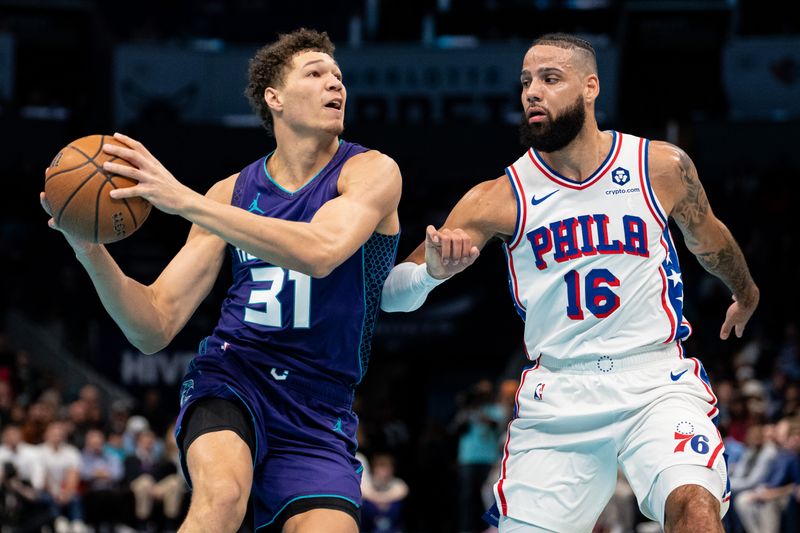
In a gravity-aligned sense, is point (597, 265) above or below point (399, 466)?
above

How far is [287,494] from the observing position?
5203mm

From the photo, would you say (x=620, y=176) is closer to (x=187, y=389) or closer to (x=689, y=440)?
(x=689, y=440)

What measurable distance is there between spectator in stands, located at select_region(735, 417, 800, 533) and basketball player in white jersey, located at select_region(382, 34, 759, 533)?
7.69 m

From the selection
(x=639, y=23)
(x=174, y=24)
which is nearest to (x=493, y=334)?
(x=639, y=23)

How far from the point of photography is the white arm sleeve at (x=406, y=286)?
577cm

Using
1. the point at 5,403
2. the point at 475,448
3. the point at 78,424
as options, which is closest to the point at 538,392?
the point at 475,448

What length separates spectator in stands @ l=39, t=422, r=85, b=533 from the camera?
1529 cm

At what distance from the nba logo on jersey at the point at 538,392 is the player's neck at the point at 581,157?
1.05 meters

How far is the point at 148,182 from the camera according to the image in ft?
15.8

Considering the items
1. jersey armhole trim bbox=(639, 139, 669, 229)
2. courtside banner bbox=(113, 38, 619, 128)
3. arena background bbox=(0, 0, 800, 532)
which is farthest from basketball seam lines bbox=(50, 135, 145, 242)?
courtside banner bbox=(113, 38, 619, 128)

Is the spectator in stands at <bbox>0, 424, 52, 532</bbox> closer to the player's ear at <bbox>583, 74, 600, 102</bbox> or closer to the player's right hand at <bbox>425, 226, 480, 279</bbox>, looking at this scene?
the player's right hand at <bbox>425, 226, 480, 279</bbox>

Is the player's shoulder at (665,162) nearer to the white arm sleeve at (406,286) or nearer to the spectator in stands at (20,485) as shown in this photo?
the white arm sleeve at (406,286)

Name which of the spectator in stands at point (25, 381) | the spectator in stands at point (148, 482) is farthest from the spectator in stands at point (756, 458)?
the spectator in stands at point (25, 381)

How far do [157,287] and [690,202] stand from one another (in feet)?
8.81
